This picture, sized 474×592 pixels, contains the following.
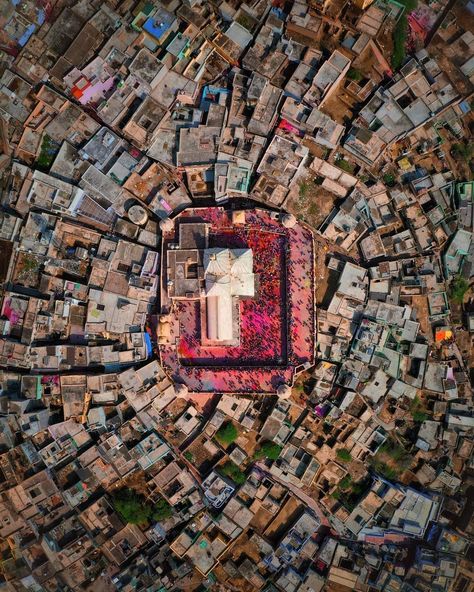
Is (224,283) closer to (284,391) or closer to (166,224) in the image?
(166,224)

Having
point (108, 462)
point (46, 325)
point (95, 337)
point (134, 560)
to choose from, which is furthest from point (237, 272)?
point (134, 560)

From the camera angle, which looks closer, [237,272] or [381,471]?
[237,272]

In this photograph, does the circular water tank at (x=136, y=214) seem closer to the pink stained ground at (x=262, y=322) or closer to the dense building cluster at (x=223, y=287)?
the dense building cluster at (x=223, y=287)

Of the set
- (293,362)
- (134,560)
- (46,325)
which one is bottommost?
(134,560)

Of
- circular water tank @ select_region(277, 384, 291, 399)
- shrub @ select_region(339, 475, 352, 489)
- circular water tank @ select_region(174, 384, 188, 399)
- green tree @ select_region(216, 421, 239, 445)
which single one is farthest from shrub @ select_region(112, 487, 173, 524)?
shrub @ select_region(339, 475, 352, 489)

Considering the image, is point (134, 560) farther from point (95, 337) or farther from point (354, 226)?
point (354, 226)

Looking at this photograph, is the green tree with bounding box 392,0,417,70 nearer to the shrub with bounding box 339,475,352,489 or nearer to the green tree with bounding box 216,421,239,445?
the green tree with bounding box 216,421,239,445

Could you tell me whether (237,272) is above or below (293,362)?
above
